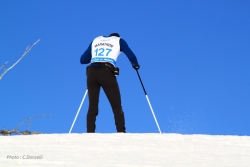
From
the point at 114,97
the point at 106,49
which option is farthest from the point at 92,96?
the point at 106,49

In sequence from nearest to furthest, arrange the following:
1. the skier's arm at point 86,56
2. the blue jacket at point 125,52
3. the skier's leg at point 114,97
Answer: the skier's leg at point 114,97 < the blue jacket at point 125,52 < the skier's arm at point 86,56

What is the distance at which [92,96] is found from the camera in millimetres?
6430

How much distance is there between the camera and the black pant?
6.28 m

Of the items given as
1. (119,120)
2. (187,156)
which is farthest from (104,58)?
(187,156)

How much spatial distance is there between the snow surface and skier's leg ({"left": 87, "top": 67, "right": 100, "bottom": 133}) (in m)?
1.41

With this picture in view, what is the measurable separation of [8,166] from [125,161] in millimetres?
936

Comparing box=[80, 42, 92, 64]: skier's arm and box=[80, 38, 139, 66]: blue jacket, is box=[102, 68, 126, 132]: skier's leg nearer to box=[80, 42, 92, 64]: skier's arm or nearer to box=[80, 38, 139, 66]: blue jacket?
box=[80, 38, 139, 66]: blue jacket

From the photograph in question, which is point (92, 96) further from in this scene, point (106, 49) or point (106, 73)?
point (106, 49)

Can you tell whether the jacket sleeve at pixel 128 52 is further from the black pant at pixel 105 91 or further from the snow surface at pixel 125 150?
the snow surface at pixel 125 150

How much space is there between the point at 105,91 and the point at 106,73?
0.28 metres

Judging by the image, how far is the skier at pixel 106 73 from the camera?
629 centimetres

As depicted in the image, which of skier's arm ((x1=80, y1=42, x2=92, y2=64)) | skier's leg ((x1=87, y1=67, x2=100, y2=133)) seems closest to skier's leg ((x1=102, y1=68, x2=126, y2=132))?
skier's leg ((x1=87, y1=67, x2=100, y2=133))

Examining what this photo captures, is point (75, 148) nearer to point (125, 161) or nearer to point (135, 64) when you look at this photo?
point (125, 161)

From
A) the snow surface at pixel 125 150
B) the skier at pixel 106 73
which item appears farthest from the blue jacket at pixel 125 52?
the snow surface at pixel 125 150
